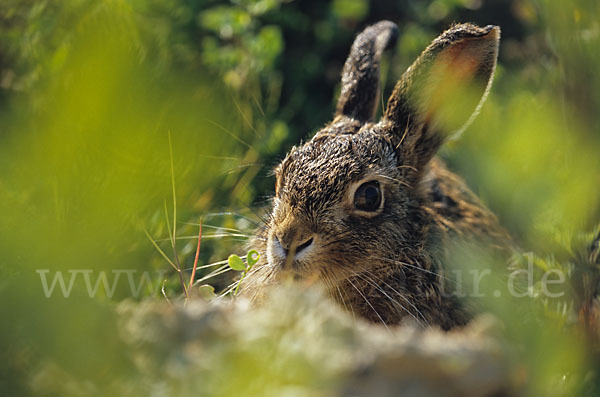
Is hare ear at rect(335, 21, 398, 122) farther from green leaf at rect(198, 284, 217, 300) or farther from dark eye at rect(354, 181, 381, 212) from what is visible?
green leaf at rect(198, 284, 217, 300)

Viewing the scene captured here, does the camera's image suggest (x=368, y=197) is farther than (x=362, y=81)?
No

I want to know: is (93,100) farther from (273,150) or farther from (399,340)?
(273,150)

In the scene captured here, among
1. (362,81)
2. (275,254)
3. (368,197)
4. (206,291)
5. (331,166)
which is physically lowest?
(206,291)

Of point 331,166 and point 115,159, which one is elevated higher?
point 115,159

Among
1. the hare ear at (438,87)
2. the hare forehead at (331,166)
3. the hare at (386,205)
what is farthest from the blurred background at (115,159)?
the hare ear at (438,87)

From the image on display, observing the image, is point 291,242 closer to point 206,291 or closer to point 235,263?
point 235,263

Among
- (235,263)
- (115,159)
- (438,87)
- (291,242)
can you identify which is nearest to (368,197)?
(291,242)

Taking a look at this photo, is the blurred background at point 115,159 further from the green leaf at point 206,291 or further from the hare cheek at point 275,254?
the hare cheek at point 275,254
